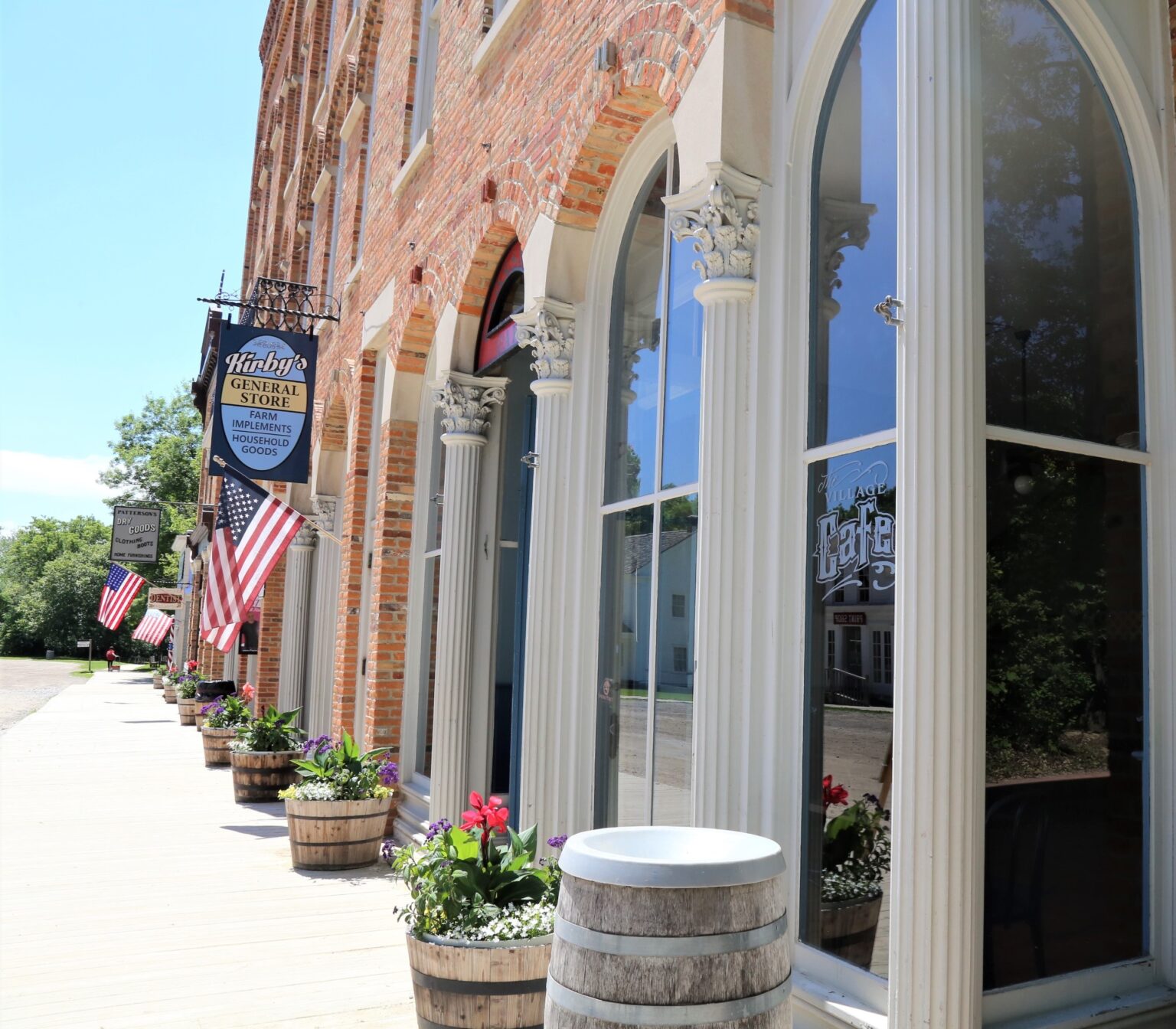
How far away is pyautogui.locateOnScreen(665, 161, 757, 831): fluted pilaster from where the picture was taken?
4035 millimetres

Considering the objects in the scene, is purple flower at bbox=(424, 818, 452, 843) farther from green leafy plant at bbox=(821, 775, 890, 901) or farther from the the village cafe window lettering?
the the village cafe window lettering

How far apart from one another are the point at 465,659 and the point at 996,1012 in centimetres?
484

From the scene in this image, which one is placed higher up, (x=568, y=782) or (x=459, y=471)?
(x=459, y=471)

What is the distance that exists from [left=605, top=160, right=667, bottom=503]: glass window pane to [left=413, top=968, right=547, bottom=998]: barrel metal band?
8.12 ft

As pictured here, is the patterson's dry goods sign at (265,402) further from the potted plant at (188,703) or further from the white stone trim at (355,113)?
the potted plant at (188,703)

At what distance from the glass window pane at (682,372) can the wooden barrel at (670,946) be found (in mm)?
2505

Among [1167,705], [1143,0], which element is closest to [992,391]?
[1167,705]

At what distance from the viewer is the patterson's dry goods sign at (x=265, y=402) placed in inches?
431

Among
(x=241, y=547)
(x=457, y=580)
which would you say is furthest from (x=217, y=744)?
(x=457, y=580)

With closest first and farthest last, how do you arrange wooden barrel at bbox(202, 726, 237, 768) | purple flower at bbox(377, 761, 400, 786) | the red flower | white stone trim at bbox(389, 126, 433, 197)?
the red flower < purple flower at bbox(377, 761, 400, 786) < white stone trim at bbox(389, 126, 433, 197) < wooden barrel at bbox(202, 726, 237, 768)

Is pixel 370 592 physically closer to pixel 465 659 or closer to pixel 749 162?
pixel 465 659

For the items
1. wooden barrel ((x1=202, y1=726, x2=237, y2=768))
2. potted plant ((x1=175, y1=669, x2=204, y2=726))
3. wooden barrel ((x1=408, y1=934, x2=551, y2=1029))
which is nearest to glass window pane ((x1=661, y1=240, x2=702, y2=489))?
wooden barrel ((x1=408, y1=934, x2=551, y2=1029))

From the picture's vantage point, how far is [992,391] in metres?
3.54

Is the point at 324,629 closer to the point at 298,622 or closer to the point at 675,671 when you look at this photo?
the point at 298,622
